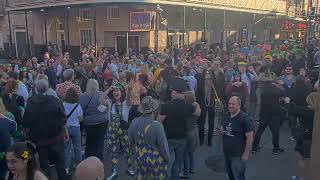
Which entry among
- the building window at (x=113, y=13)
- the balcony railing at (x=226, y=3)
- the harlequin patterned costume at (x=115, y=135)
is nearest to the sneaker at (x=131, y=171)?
the harlequin patterned costume at (x=115, y=135)

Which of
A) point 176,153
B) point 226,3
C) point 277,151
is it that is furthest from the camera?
point 226,3

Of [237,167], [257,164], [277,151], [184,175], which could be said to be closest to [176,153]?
[184,175]

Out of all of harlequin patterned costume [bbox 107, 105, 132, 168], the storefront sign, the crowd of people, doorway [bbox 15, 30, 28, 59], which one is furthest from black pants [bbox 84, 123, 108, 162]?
doorway [bbox 15, 30, 28, 59]

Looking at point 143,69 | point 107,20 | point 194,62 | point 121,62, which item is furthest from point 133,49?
point 143,69

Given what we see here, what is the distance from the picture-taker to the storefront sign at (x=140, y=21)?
21766mm

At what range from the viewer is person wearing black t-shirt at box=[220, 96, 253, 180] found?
4973mm

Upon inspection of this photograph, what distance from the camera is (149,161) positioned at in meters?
4.54

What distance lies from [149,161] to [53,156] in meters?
1.71

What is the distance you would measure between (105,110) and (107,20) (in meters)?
17.2

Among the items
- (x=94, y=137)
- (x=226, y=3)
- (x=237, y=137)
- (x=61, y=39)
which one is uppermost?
(x=226, y=3)

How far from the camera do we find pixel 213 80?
8.02m

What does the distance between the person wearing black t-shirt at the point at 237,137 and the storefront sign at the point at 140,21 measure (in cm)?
1739

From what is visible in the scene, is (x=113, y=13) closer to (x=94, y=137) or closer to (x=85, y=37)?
(x=85, y=37)

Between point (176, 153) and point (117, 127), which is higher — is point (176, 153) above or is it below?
below
